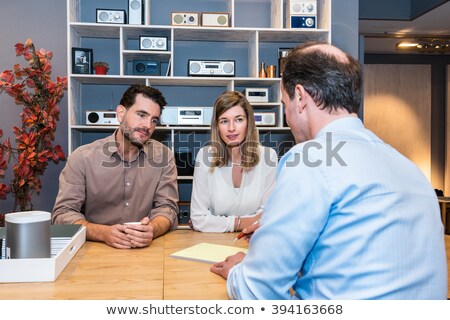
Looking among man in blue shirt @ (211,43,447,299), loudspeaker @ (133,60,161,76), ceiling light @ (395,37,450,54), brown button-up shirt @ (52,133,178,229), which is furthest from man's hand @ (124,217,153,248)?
ceiling light @ (395,37,450,54)

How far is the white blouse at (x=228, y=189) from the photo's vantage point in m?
2.24

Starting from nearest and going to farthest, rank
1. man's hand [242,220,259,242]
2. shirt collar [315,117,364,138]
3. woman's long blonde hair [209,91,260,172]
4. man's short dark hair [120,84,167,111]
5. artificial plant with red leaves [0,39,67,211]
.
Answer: shirt collar [315,117,364,138] < man's hand [242,220,259,242] < man's short dark hair [120,84,167,111] < woman's long blonde hair [209,91,260,172] < artificial plant with red leaves [0,39,67,211]

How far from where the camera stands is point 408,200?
0.86m

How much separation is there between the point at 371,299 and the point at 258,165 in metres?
1.65

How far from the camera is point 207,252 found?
1.49 m

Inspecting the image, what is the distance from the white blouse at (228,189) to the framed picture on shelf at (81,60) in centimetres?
154

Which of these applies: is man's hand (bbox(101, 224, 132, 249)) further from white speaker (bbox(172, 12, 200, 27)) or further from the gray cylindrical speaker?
white speaker (bbox(172, 12, 200, 27))

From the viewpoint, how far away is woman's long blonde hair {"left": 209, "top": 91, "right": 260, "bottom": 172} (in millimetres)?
2460

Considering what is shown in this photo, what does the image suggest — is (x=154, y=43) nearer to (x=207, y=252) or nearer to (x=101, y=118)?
(x=101, y=118)

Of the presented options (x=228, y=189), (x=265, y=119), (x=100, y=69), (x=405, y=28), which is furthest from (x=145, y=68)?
(x=405, y=28)

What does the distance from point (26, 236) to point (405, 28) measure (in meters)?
4.98
